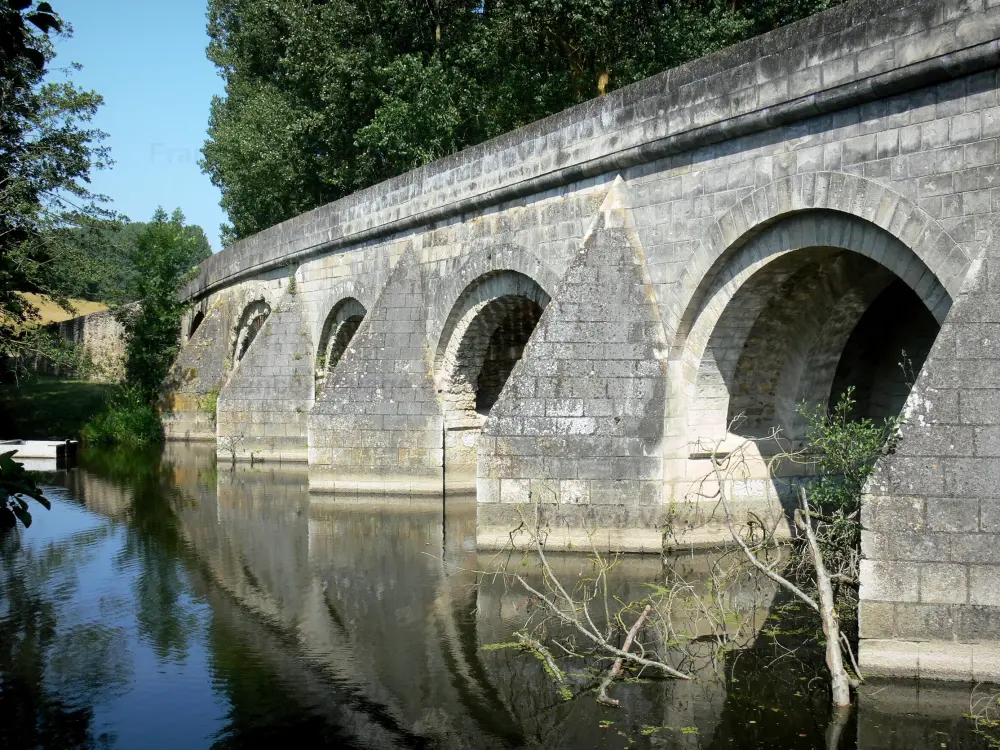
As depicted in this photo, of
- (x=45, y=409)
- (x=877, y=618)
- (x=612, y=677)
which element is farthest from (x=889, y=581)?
(x=45, y=409)

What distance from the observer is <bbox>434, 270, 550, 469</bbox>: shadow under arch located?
41.2 ft

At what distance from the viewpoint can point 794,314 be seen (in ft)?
29.4

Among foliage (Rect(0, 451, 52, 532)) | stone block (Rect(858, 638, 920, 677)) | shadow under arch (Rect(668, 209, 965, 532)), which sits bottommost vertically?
stone block (Rect(858, 638, 920, 677))

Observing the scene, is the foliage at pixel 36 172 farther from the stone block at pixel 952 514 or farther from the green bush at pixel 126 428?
the stone block at pixel 952 514

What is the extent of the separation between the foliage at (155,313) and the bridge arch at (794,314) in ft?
56.8

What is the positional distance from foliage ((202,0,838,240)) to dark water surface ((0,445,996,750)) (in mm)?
11371

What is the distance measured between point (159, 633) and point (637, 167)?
5.96 metres

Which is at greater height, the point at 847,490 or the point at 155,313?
the point at 155,313

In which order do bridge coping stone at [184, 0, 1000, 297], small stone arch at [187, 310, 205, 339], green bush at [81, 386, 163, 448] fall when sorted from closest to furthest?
bridge coping stone at [184, 0, 1000, 297], green bush at [81, 386, 163, 448], small stone arch at [187, 310, 205, 339]

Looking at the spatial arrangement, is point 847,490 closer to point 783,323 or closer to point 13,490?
point 783,323

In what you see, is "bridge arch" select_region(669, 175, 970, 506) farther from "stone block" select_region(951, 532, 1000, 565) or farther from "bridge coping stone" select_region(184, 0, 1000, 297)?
"stone block" select_region(951, 532, 1000, 565)

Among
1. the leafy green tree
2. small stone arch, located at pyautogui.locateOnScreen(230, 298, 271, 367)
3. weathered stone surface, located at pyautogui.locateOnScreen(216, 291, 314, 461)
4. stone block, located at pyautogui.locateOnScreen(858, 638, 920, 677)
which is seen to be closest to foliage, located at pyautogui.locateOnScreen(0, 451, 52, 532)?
stone block, located at pyautogui.locateOnScreen(858, 638, 920, 677)

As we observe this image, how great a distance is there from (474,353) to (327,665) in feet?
23.5

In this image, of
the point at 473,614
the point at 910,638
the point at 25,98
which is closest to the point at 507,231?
the point at 473,614
